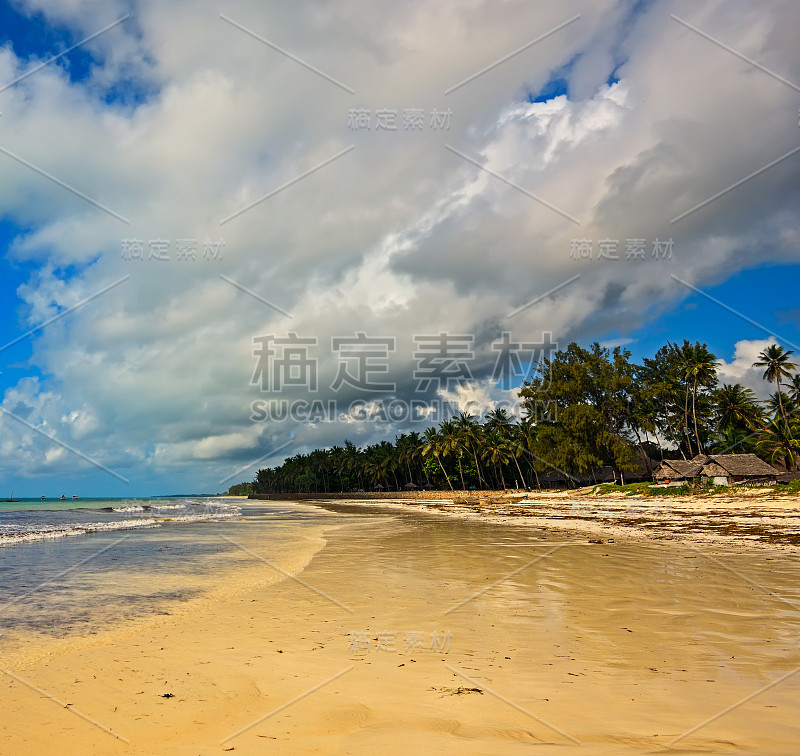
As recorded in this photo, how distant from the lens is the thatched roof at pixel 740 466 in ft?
158

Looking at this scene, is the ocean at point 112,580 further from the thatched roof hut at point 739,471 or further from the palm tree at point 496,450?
the palm tree at point 496,450

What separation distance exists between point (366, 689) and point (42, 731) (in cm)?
292

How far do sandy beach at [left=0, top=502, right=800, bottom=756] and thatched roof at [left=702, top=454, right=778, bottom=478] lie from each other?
44.0 meters

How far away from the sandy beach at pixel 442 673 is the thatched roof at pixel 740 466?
44.0 metres

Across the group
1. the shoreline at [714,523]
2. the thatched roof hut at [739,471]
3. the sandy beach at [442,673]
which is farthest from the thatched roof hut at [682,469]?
the sandy beach at [442,673]

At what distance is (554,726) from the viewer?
14.2 feet

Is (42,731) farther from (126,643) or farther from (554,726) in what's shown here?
(554,726)

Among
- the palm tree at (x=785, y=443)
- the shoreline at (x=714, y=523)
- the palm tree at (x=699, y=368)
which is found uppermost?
the palm tree at (x=699, y=368)

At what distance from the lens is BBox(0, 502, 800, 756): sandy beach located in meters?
4.18

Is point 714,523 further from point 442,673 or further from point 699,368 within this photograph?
point 699,368

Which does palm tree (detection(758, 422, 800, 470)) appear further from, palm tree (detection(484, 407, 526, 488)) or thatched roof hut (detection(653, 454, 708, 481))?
palm tree (detection(484, 407, 526, 488))

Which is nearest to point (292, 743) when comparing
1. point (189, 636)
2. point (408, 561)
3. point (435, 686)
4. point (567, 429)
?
point (435, 686)

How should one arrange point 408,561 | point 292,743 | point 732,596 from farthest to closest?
point 408,561, point 732,596, point 292,743

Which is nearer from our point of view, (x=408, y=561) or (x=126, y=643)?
(x=126, y=643)
